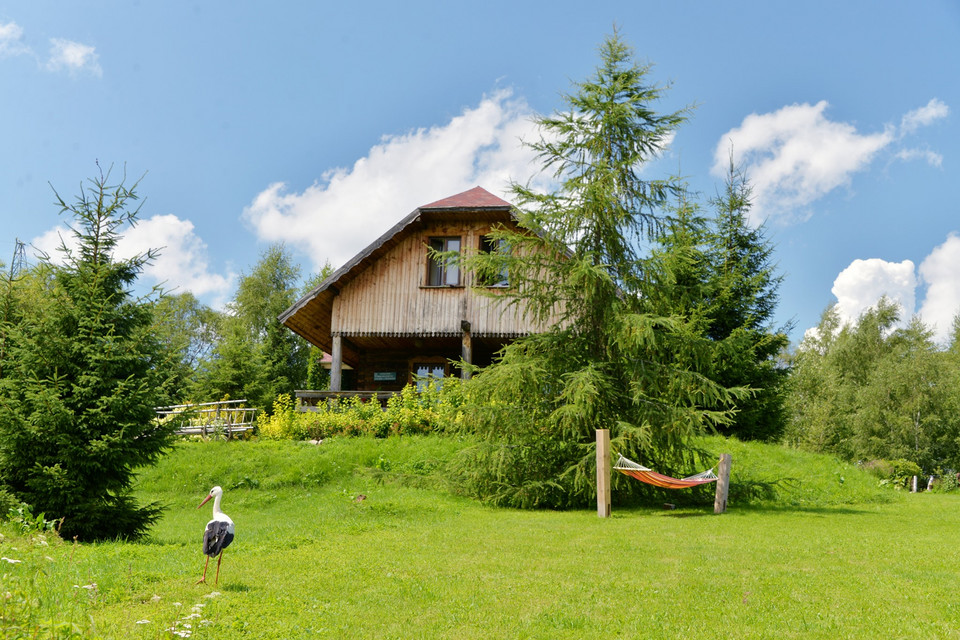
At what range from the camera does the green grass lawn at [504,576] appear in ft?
16.3

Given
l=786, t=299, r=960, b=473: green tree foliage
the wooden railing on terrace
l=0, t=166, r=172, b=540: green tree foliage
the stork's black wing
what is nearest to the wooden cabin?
the wooden railing on terrace

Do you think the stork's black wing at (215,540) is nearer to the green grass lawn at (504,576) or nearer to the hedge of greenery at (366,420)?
the green grass lawn at (504,576)

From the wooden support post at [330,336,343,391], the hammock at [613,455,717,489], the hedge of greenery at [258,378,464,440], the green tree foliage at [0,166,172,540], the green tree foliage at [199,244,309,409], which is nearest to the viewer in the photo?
the green tree foliage at [0,166,172,540]

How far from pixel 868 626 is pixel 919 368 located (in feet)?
125

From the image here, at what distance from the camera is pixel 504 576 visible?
21.9 feet

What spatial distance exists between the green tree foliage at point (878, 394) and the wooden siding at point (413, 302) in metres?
20.3

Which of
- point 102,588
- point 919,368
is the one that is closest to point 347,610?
point 102,588

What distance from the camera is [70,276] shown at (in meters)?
9.82

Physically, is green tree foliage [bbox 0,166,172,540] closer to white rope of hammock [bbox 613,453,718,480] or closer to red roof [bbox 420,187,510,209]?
white rope of hammock [bbox 613,453,718,480]

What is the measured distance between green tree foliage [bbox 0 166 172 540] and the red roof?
39.8 feet

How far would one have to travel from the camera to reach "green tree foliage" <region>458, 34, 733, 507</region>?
495 inches

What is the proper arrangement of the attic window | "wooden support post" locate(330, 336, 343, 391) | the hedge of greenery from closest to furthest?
the hedge of greenery, "wooden support post" locate(330, 336, 343, 391), the attic window

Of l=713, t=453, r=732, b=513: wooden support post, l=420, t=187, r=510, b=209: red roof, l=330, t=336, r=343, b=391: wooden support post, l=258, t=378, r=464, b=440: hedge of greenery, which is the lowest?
l=713, t=453, r=732, b=513: wooden support post

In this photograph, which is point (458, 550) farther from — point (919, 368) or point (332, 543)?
point (919, 368)
